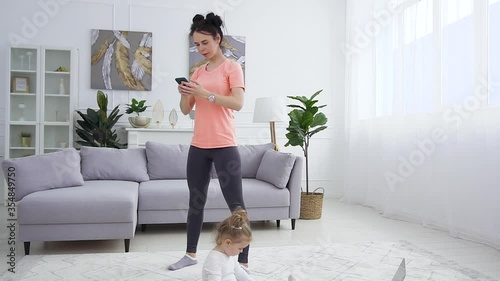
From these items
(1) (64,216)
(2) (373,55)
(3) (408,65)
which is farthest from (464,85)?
(1) (64,216)

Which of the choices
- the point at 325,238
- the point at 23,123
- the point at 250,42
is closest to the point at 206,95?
the point at 325,238

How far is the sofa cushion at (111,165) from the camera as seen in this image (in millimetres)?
3734

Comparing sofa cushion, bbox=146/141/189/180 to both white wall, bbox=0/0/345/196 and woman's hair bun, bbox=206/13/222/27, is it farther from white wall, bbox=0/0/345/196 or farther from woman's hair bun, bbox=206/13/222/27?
woman's hair bun, bbox=206/13/222/27

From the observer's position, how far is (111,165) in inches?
149

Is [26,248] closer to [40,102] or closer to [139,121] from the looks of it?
[139,121]

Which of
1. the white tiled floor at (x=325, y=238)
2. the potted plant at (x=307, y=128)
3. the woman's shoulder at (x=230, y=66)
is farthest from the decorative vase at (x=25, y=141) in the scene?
the woman's shoulder at (x=230, y=66)

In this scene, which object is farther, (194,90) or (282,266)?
(282,266)

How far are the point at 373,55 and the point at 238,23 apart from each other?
1737 millimetres

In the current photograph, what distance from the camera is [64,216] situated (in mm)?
2871

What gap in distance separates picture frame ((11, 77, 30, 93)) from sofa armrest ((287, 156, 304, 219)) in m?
3.12

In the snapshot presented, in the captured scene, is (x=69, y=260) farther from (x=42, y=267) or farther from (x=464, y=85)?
(x=464, y=85)

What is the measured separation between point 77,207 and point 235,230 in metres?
1.50

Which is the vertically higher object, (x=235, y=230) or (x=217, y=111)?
(x=217, y=111)

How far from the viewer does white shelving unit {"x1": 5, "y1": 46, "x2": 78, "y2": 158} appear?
4824mm
